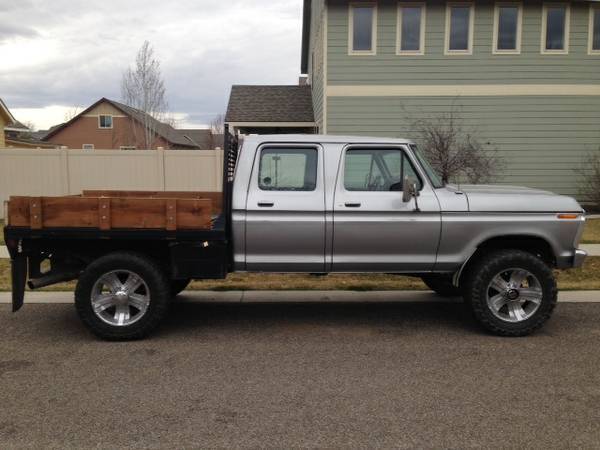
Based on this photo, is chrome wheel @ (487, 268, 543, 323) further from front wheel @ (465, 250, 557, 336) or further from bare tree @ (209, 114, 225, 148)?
bare tree @ (209, 114, 225, 148)

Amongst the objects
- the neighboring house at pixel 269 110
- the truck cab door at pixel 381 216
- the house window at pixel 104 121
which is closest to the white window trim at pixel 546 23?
the neighboring house at pixel 269 110

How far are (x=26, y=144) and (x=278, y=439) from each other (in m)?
38.8

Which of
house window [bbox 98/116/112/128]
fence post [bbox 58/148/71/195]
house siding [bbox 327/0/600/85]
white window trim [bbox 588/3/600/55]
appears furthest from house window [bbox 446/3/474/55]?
house window [bbox 98/116/112/128]

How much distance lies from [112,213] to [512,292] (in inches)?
161

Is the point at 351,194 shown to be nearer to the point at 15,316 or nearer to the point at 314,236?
the point at 314,236

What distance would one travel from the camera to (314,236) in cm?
577

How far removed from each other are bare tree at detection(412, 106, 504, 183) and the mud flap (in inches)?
488

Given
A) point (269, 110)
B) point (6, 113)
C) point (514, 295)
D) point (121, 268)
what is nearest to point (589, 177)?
point (269, 110)

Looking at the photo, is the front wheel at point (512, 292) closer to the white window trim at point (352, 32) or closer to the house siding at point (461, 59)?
the house siding at point (461, 59)

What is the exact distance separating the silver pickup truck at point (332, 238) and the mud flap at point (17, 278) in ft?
0.04

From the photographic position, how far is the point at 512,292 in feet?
19.2

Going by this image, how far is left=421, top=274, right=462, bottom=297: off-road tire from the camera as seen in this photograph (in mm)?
6812

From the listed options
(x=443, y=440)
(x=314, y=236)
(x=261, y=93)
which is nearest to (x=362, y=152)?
(x=314, y=236)

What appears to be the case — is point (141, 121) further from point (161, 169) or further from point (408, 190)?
point (408, 190)
